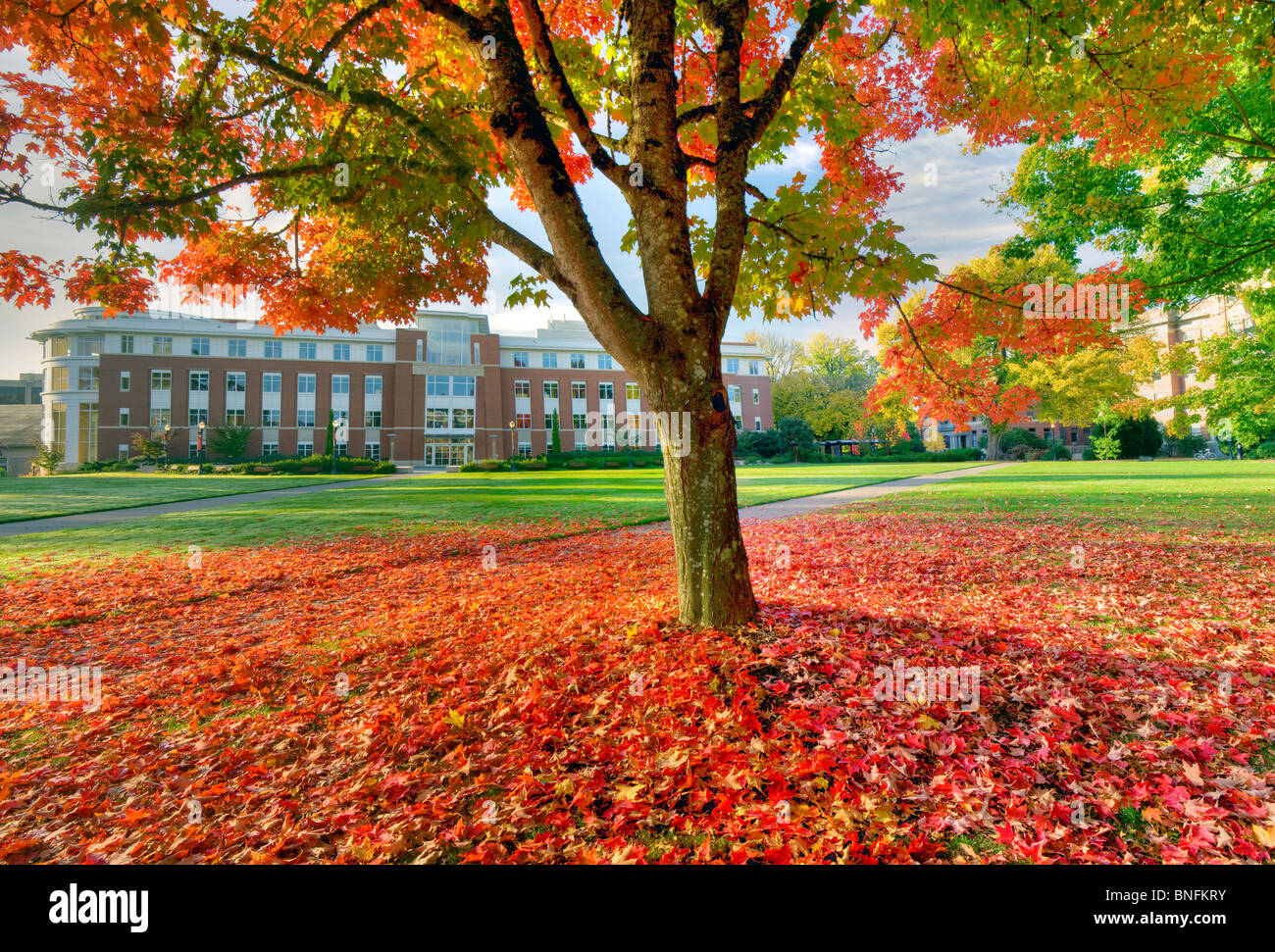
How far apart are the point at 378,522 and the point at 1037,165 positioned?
14498 millimetres

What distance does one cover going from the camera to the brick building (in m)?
48.8

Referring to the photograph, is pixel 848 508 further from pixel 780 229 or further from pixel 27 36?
pixel 27 36

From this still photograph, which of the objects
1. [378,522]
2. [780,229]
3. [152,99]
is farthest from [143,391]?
[780,229]

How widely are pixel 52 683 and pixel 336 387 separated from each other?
57.1 metres

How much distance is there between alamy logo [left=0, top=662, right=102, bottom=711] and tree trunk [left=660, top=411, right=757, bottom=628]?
4.12 meters

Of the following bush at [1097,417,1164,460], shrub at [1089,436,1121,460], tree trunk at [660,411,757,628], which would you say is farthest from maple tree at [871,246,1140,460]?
bush at [1097,417,1164,460]

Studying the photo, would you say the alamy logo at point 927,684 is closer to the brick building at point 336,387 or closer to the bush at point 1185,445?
the brick building at point 336,387

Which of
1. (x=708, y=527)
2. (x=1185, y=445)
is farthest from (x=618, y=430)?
(x=708, y=527)

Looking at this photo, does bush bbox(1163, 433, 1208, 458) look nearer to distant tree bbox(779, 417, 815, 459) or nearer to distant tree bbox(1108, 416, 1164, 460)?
distant tree bbox(1108, 416, 1164, 460)

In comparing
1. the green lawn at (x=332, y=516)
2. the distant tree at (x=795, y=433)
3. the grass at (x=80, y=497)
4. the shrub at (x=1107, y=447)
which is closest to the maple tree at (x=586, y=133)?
the green lawn at (x=332, y=516)

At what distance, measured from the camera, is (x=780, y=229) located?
4887 millimetres

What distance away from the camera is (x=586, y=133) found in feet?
13.6

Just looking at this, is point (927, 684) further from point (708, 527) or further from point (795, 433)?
point (795, 433)
